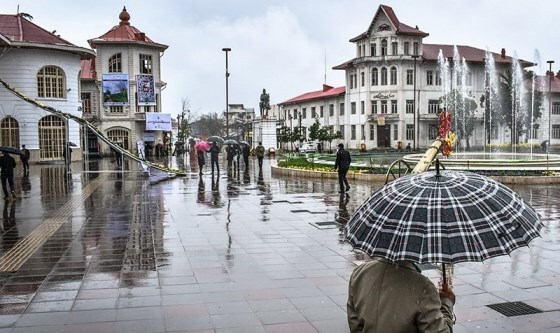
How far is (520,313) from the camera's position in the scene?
20.1 ft

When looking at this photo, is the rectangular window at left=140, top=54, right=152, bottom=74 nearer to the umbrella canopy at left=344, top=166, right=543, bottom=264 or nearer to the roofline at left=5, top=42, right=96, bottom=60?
the roofline at left=5, top=42, right=96, bottom=60

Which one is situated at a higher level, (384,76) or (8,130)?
(384,76)

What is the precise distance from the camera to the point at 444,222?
9.86 feet

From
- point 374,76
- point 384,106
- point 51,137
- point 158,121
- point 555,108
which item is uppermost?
point 374,76

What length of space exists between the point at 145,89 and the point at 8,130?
50.4ft

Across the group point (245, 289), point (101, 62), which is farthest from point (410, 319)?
point (101, 62)

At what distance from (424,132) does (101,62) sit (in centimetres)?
3363

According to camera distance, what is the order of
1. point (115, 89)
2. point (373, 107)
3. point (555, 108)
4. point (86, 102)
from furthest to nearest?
point (555, 108) < point (373, 107) < point (86, 102) < point (115, 89)

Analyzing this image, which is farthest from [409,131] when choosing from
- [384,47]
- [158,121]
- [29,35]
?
[29,35]

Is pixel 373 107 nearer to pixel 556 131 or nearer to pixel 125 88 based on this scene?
pixel 556 131

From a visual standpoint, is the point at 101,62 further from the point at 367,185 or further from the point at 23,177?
the point at 367,185

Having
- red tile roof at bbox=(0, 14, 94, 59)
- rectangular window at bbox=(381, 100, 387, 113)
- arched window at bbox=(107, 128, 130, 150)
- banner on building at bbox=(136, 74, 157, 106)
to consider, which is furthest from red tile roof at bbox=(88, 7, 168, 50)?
rectangular window at bbox=(381, 100, 387, 113)

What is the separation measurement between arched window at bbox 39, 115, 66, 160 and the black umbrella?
40284mm

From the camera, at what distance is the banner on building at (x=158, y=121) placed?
52.2 meters
